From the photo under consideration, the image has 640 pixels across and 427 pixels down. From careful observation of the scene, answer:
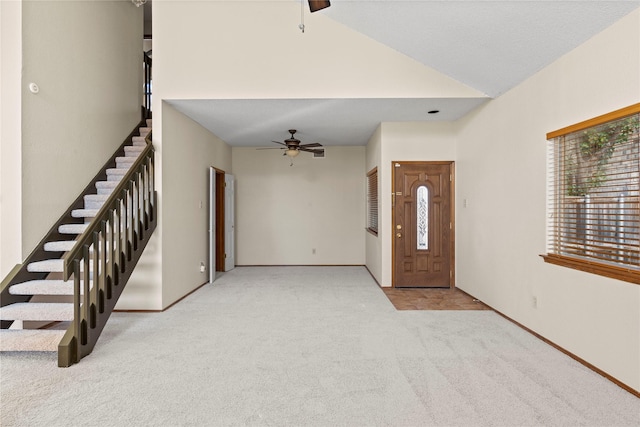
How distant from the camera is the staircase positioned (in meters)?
2.91

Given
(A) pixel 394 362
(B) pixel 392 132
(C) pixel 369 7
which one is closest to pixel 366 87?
(C) pixel 369 7

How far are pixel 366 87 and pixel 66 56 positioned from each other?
3.55 metres

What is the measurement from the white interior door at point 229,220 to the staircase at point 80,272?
2477mm

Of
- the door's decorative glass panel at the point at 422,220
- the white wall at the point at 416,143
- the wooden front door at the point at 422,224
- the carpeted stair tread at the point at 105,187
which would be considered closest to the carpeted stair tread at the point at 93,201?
the carpeted stair tread at the point at 105,187

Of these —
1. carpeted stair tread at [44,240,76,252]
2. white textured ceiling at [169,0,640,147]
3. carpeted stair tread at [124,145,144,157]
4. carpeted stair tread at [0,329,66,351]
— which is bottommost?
carpeted stair tread at [0,329,66,351]

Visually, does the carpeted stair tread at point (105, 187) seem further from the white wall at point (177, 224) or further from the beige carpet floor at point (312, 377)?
the beige carpet floor at point (312, 377)

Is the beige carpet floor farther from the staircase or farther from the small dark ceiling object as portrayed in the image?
the small dark ceiling object

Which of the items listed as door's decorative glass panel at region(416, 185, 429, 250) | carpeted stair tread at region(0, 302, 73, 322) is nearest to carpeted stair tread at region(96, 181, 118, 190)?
carpeted stair tread at region(0, 302, 73, 322)

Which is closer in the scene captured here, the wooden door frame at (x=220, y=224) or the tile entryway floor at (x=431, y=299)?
the tile entryway floor at (x=431, y=299)

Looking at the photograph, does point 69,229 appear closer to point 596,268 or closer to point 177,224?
point 177,224

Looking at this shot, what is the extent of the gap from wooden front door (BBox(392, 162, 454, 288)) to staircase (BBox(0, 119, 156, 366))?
3.56 meters

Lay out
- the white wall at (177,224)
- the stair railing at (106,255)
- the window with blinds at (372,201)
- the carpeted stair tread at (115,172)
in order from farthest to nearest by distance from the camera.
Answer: the window with blinds at (372,201), the carpeted stair tread at (115,172), the white wall at (177,224), the stair railing at (106,255)

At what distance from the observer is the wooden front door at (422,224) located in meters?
5.54

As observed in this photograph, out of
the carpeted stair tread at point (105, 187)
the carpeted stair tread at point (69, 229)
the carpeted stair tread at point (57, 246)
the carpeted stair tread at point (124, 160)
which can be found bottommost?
the carpeted stair tread at point (57, 246)
